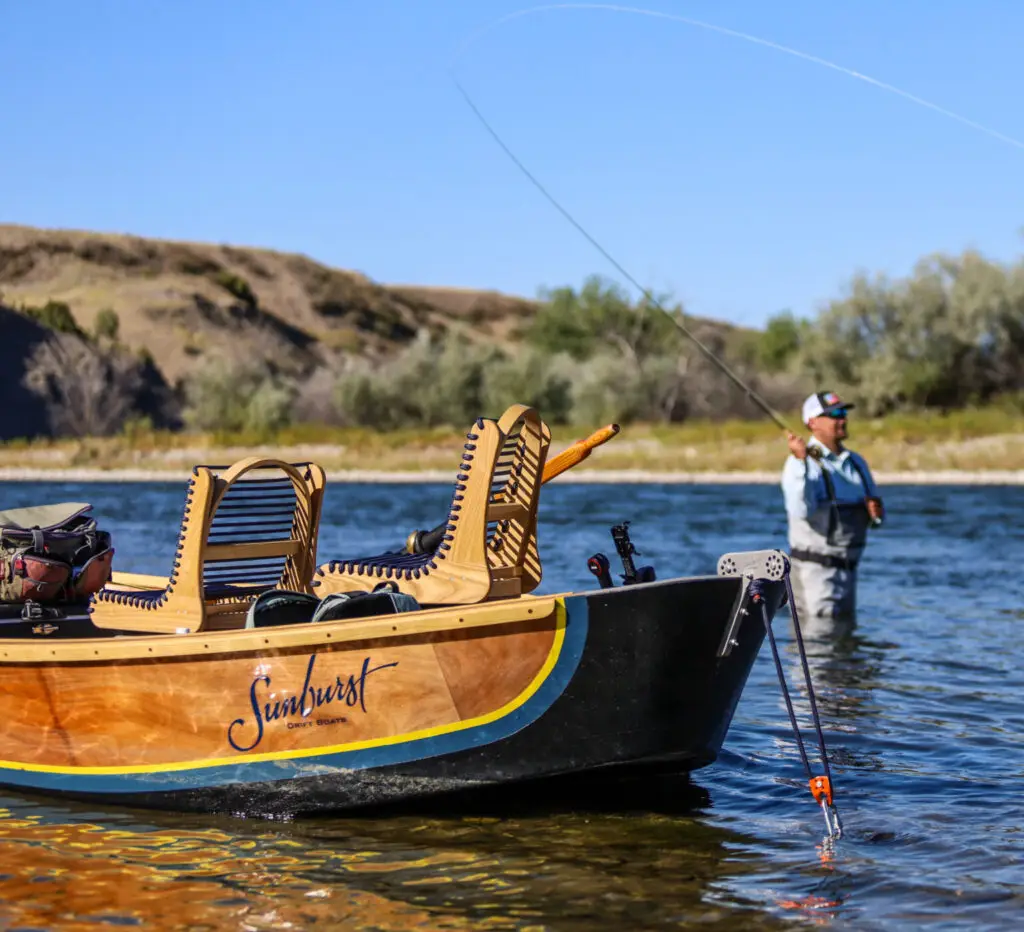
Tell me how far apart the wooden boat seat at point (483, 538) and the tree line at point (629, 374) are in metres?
55.2

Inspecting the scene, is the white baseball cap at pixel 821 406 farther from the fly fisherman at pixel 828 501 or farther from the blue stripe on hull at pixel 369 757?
the blue stripe on hull at pixel 369 757

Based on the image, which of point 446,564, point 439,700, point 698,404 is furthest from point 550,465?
point 698,404

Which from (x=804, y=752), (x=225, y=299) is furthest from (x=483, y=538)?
(x=225, y=299)

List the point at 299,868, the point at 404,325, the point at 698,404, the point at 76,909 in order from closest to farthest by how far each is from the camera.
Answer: the point at 76,909, the point at 299,868, the point at 698,404, the point at 404,325

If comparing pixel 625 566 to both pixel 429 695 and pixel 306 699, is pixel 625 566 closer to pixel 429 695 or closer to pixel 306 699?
pixel 429 695

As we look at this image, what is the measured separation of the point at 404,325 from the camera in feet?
489

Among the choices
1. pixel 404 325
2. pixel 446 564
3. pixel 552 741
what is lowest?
pixel 552 741

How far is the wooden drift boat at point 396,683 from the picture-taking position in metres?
7.16

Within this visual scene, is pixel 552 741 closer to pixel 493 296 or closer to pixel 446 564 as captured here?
pixel 446 564

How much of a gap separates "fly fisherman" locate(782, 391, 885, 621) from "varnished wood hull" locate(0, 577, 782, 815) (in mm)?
4265

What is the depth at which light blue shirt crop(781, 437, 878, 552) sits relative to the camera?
460 inches

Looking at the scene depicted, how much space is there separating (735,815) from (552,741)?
1269mm

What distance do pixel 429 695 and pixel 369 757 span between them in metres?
0.45

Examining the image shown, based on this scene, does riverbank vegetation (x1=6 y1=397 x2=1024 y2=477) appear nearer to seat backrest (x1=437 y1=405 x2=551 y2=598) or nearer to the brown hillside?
the brown hillside
